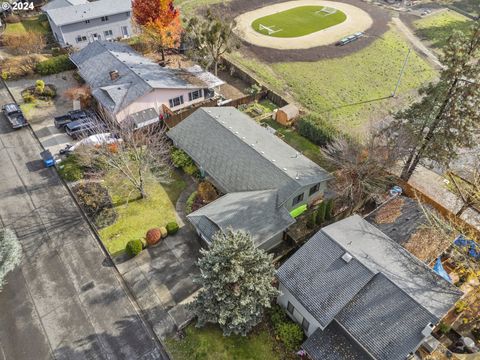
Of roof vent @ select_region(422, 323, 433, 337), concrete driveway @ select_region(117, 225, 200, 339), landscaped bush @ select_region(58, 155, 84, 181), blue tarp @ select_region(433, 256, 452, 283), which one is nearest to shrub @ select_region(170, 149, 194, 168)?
concrete driveway @ select_region(117, 225, 200, 339)

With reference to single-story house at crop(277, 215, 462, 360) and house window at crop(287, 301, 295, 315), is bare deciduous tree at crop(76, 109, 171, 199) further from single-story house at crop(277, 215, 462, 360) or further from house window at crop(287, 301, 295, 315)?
house window at crop(287, 301, 295, 315)

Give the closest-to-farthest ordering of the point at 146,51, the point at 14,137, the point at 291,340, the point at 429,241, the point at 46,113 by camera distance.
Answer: the point at 291,340
the point at 429,241
the point at 14,137
the point at 46,113
the point at 146,51

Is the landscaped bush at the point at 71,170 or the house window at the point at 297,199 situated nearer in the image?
the house window at the point at 297,199

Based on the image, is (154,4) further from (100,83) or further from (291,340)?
(291,340)

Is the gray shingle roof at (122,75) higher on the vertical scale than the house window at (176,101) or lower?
higher

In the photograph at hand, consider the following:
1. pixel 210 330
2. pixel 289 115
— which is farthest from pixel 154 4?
pixel 210 330

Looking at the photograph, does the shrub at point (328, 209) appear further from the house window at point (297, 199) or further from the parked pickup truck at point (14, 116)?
the parked pickup truck at point (14, 116)

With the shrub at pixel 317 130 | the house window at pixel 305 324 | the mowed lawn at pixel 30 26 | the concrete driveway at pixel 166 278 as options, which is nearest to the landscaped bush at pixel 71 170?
the concrete driveway at pixel 166 278
